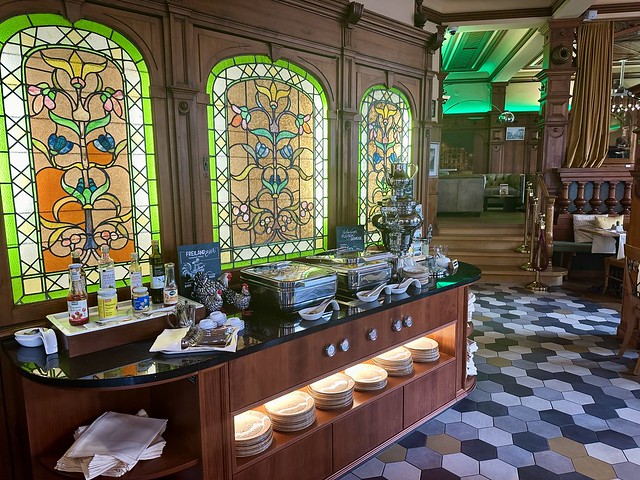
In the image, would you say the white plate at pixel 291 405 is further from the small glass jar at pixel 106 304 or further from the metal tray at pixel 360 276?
the small glass jar at pixel 106 304

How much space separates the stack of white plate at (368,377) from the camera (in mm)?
2580

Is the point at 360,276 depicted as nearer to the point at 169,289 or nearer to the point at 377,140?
the point at 169,289

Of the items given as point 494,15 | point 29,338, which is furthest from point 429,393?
point 494,15

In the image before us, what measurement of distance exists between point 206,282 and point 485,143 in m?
11.8

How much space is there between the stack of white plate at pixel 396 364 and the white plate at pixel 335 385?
0.30 m

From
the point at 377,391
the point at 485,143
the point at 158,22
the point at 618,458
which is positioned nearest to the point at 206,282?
the point at 377,391

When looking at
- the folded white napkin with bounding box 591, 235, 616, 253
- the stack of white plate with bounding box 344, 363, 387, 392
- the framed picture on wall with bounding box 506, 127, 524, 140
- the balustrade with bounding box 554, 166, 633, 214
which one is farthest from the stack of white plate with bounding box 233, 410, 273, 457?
the framed picture on wall with bounding box 506, 127, 524, 140

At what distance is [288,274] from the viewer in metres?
2.47

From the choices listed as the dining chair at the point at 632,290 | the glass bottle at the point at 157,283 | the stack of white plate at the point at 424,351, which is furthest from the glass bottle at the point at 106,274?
the dining chair at the point at 632,290

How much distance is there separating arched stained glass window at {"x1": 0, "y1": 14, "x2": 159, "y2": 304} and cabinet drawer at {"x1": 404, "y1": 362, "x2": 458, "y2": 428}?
1813mm

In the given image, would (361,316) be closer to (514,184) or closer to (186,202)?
(186,202)

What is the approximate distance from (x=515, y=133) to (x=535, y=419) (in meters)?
10.9

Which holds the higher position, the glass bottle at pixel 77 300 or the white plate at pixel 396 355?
the glass bottle at pixel 77 300

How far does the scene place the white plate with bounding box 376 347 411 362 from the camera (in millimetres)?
2785
